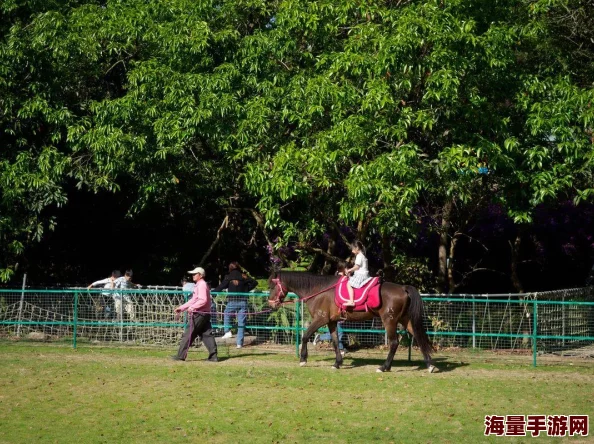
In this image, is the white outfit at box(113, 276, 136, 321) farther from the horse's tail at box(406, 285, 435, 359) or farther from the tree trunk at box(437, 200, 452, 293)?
the tree trunk at box(437, 200, 452, 293)

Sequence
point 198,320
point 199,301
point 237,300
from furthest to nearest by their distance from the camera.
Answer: point 237,300 < point 199,301 < point 198,320

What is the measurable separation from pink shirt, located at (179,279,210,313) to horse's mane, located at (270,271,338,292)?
1591 mm

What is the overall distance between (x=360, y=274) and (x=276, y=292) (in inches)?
74.7

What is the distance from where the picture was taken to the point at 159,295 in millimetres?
19734

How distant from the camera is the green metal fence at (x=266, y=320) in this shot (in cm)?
1862

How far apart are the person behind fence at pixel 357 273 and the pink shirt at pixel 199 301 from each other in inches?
115

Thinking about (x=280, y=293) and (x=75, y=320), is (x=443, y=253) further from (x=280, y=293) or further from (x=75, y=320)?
(x=75, y=320)

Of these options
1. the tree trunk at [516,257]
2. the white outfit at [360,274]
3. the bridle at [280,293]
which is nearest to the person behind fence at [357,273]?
the white outfit at [360,274]

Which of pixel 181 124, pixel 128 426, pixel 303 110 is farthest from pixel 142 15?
pixel 128 426

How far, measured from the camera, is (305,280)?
58.3ft

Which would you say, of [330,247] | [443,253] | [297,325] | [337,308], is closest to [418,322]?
[337,308]

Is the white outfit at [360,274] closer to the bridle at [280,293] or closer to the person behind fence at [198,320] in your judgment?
the bridle at [280,293]

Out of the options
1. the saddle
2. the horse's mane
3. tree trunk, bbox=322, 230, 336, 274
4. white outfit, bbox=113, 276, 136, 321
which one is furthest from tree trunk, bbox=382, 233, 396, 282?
white outfit, bbox=113, 276, 136, 321

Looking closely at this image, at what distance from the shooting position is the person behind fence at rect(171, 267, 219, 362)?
17938mm
